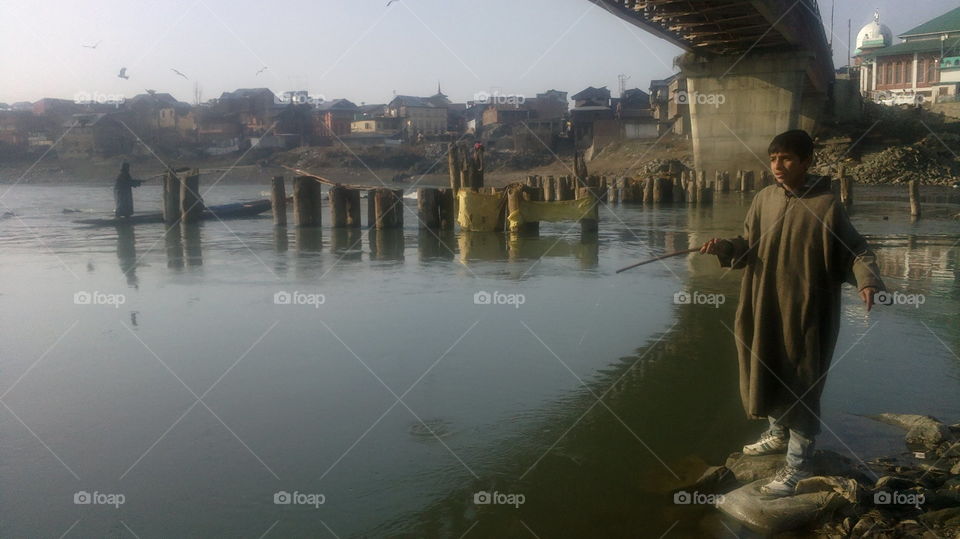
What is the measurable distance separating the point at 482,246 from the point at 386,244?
8.04 ft

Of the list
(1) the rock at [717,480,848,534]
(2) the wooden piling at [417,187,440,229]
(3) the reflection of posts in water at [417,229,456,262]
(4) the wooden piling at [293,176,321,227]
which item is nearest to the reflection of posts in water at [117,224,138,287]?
(4) the wooden piling at [293,176,321,227]

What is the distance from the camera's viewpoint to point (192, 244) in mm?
19281

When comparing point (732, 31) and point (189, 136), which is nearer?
point (732, 31)

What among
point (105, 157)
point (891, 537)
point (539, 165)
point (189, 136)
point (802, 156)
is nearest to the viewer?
point (891, 537)

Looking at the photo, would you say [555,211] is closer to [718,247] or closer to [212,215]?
[212,215]

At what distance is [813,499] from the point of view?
4504mm

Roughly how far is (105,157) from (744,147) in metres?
61.7

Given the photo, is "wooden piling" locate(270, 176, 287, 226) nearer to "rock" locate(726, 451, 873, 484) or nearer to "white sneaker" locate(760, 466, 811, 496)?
Answer: "rock" locate(726, 451, 873, 484)

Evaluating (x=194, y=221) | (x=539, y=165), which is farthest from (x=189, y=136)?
(x=194, y=221)

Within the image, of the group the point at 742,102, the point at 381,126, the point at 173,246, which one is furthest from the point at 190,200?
the point at 381,126

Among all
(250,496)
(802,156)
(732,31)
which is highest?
(732,31)

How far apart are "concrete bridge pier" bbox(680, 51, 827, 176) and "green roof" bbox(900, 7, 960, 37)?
28633 mm

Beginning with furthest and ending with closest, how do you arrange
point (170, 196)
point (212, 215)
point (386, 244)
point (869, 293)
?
point (212, 215), point (170, 196), point (386, 244), point (869, 293)

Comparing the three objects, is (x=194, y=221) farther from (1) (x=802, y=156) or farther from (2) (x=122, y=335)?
(1) (x=802, y=156)
